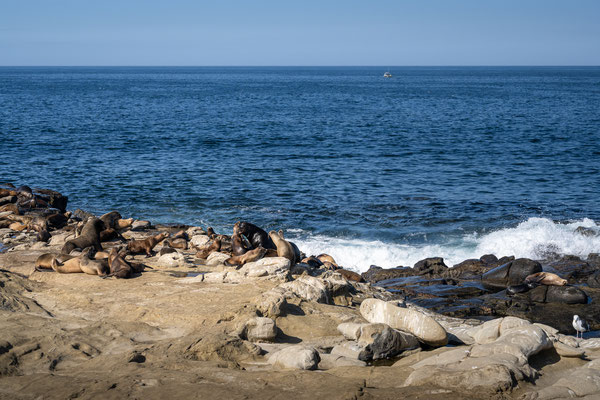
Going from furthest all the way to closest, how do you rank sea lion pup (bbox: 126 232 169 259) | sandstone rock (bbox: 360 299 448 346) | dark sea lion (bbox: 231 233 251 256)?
1. dark sea lion (bbox: 231 233 251 256)
2. sea lion pup (bbox: 126 232 169 259)
3. sandstone rock (bbox: 360 299 448 346)

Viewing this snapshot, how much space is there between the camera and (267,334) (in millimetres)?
7840

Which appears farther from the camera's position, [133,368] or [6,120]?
[6,120]

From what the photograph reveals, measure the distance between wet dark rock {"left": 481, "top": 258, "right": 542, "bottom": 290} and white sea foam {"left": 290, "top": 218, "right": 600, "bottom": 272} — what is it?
273 cm

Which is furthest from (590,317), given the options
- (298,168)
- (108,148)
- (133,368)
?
(108,148)

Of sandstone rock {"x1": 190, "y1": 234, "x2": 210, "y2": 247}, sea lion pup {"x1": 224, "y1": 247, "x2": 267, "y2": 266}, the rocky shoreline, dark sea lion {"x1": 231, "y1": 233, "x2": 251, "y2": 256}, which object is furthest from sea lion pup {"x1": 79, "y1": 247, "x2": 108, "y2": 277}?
sandstone rock {"x1": 190, "y1": 234, "x2": 210, "y2": 247}

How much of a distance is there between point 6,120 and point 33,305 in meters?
45.5

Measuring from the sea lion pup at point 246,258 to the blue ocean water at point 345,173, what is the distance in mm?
5132

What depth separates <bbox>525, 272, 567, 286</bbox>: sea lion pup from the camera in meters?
13.0

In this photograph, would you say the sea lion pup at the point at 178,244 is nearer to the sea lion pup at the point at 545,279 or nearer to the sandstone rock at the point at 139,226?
the sandstone rock at the point at 139,226

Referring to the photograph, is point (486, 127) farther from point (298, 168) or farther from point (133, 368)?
point (133, 368)

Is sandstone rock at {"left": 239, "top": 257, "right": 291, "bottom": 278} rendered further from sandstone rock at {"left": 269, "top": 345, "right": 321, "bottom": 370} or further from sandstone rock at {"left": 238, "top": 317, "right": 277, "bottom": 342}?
sandstone rock at {"left": 269, "top": 345, "right": 321, "bottom": 370}

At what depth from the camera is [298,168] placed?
29656 millimetres

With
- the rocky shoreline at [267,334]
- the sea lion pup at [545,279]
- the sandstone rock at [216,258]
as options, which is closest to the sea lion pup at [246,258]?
the rocky shoreline at [267,334]

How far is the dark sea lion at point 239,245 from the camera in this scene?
43.7 ft
